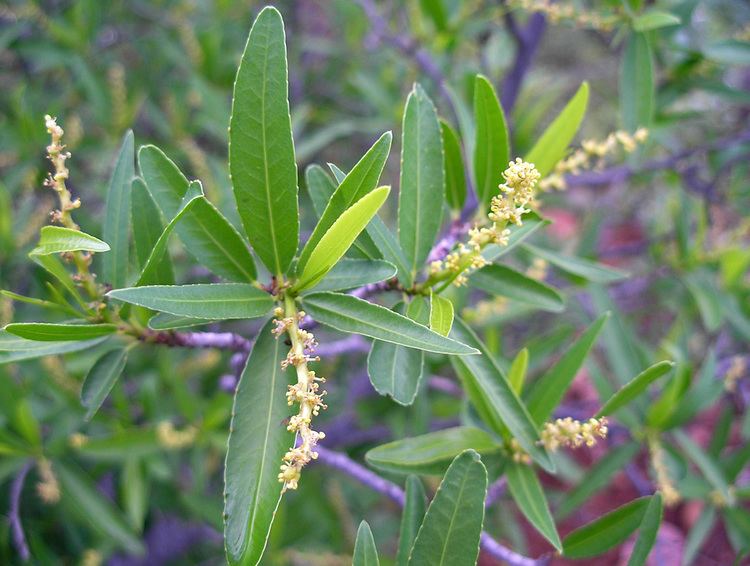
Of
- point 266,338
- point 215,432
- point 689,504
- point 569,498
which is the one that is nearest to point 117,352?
point 266,338

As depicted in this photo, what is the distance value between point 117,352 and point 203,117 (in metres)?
1.36

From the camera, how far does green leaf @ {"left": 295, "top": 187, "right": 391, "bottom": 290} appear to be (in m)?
0.69

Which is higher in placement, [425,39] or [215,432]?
[425,39]

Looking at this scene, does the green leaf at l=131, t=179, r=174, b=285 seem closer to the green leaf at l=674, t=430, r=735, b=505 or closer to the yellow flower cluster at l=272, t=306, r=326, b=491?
the yellow flower cluster at l=272, t=306, r=326, b=491

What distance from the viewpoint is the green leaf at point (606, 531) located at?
104cm

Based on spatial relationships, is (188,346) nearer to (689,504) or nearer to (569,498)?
(569,498)

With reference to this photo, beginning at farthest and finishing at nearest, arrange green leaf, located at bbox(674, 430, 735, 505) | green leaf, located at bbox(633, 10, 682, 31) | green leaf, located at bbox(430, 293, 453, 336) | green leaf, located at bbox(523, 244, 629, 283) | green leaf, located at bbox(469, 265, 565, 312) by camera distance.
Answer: green leaf, located at bbox(674, 430, 735, 505), green leaf, located at bbox(633, 10, 682, 31), green leaf, located at bbox(523, 244, 629, 283), green leaf, located at bbox(469, 265, 565, 312), green leaf, located at bbox(430, 293, 453, 336)

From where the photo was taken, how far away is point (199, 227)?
2.67 feet

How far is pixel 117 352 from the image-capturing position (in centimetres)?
92

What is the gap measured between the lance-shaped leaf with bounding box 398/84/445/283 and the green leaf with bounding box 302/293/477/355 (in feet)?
0.54

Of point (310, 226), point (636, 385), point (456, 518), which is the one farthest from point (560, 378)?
point (310, 226)

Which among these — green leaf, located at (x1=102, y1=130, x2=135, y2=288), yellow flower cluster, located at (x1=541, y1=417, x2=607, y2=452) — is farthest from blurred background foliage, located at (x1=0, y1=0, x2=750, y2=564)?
yellow flower cluster, located at (x1=541, y1=417, x2=607, y2=452)

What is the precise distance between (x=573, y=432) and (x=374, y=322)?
364 millimetres

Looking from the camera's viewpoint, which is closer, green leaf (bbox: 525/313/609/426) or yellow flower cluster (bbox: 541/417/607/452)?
yellow flower cluster (bbox: 541/417/607/452)
